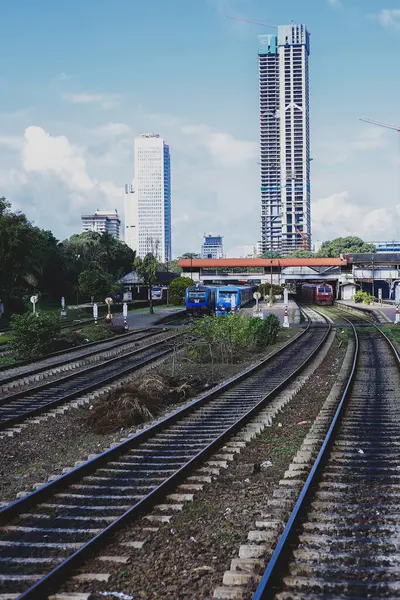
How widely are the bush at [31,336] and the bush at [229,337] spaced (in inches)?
251

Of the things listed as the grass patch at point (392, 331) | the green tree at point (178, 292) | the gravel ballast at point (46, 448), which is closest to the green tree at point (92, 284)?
the green tree at point (178, 292)

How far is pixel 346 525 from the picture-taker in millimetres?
6516

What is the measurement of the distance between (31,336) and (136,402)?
45.1ft

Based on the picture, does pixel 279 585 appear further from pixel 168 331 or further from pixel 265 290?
pixel 265 290

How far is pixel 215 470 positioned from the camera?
28.8 feet

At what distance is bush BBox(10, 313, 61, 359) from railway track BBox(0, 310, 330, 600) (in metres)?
13.6

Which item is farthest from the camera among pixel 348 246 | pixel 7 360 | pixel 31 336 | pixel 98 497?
pixel 348 246

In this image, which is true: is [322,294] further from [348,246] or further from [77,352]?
[348,246]

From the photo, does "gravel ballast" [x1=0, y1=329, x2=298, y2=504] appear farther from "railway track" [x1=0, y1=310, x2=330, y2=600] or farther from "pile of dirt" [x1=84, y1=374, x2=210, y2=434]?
"railway track" [x1=0, y1=310, x2=330, y2=600]

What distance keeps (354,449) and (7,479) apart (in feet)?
17.6

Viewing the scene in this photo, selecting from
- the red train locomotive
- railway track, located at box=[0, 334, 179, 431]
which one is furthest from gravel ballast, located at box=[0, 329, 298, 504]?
the red train locomotive

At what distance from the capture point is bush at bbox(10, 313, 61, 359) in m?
25.5

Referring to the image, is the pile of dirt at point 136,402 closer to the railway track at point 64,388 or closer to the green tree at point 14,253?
the railway track at point 64,388

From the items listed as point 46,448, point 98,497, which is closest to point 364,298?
point 46,448
